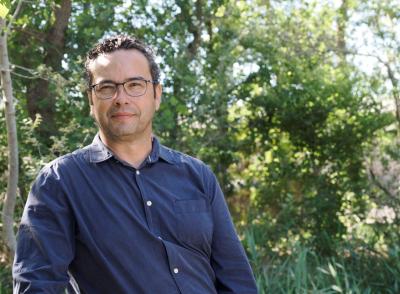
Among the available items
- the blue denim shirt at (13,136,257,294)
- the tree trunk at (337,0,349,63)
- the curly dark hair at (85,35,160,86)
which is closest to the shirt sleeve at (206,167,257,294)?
the blue denim shirt at (13,136,257,294)

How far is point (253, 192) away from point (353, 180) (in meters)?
1.13

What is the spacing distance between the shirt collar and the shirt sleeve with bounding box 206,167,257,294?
19 cm

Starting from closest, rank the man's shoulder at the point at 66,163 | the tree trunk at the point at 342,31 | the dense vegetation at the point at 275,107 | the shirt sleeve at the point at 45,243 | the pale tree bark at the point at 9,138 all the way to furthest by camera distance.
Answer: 1. the shirt sleeve at the point at 45,243
2. the man's shoulder at the point at 66,163
3. the pale tree bark at the point at 9,138
4. the dense vegetation at the point at 275,107
5. the tree trunk at the point at 342,31

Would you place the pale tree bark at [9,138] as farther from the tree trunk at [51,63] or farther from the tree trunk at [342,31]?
the tree trunk at [342,31]

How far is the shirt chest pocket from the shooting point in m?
2.51

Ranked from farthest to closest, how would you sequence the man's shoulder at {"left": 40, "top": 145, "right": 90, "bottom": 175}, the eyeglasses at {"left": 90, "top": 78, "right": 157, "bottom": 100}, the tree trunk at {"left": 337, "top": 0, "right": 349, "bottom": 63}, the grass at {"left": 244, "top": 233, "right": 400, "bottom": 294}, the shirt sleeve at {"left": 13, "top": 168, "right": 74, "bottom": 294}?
the tree trunk at {"left": 337, "top": 0, "right": 349, "bottom": 63}, the grass at {"left": 244, "top": 233, "right": 400, "bottom": 294}, the eyeglasses at {"left": 90, "top": 78, "right": 157, "bottom": 100}, the man's shoulder at {"left": 40, "top": 145, "right": 90, "bottom": 175}, the shirt sleeve at {"left": 13, "top": 168, "right": 74, "bottom": 294}

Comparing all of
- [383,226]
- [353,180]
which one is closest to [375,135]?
[353,180]

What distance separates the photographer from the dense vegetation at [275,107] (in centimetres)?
647

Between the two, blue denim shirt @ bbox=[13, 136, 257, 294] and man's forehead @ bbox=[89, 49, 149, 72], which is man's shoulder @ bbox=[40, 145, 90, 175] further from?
man's forehead @ bbox=[89, 49, 149, 72]

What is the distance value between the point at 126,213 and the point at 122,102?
1.30ft

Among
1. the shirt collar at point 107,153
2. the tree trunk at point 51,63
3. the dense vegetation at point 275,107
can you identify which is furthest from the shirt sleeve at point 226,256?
the tree trunk at point 51,63

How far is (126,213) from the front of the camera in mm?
2426

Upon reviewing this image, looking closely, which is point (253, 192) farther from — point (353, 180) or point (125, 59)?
point (125, 59)

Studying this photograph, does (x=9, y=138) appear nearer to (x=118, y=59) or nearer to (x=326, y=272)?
(x=118, y=59)
